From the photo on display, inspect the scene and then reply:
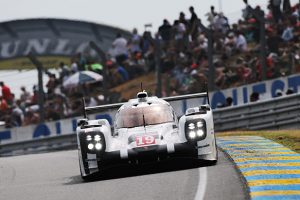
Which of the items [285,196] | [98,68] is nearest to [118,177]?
[285,196]

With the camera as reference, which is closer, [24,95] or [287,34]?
[287,34]

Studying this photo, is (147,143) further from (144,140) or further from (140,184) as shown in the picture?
(140,184)

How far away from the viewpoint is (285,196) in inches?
354

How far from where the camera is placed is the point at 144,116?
13633mm

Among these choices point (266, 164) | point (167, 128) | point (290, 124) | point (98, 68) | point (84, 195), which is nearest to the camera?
point (84, 195)

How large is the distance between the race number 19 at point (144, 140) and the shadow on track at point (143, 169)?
1.32 ft

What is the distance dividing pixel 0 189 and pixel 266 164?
3748mm

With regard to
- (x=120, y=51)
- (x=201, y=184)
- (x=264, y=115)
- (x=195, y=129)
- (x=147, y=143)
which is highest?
(x=120, y=51)

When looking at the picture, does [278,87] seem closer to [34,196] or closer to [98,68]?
[98,68]

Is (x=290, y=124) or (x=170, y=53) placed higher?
(x=170, y=53)

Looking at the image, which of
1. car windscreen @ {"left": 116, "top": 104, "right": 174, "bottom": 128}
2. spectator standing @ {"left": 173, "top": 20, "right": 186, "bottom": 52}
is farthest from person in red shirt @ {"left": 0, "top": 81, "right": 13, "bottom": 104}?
car windscreen @ {"left": 116, "top": 104, "right": 174, "bottom": 128}

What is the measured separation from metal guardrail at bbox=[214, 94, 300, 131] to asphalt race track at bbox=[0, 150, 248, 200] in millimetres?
8017

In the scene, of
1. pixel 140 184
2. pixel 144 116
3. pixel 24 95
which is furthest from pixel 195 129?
pixel 24 95

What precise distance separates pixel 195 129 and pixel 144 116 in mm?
1371
